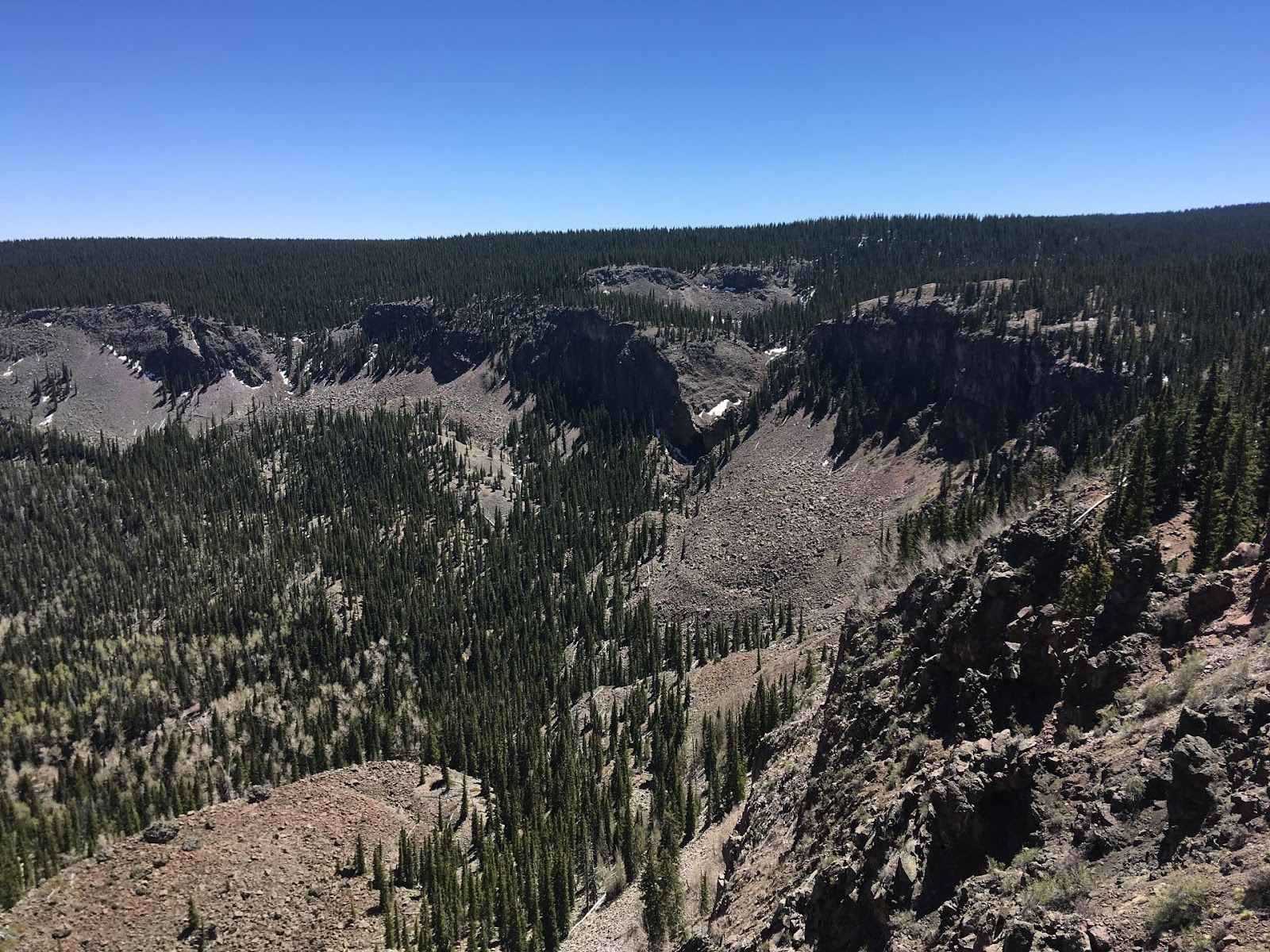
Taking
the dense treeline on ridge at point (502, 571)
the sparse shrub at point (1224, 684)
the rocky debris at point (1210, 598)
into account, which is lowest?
the dense treeline on ridge at point (502, 571)

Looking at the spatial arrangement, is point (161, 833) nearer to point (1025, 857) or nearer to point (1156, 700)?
point (1025, 857)

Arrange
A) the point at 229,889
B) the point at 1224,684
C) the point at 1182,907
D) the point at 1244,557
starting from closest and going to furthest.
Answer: the point at 1182,907, the point at 1224,684, the point at 1244,557, the point at 229,889

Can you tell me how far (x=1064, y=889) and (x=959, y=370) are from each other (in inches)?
4826

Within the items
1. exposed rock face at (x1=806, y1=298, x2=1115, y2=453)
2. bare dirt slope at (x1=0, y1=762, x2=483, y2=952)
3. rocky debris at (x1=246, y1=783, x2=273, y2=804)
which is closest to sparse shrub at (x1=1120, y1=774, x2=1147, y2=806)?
bare dirt slope at (x1=0, y1=762, x2=483, y2=952)

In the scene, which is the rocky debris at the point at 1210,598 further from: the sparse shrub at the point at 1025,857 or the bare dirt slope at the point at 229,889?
the bare dirt slope at the point at 229,889

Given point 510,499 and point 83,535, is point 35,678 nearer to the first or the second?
point 83,535

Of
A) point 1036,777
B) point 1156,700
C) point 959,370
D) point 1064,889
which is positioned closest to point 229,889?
point 1036,777

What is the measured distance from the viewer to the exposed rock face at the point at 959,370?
376 feet

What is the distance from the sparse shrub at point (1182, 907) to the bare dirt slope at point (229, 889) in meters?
42.1

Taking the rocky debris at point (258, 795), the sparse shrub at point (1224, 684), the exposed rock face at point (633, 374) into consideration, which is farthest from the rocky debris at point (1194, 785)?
the exposed rock face at point (633, 374)

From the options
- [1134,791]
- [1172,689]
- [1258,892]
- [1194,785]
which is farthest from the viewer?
[1172,689]

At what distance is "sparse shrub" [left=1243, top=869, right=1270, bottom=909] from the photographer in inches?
606

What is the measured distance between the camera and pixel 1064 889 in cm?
1919

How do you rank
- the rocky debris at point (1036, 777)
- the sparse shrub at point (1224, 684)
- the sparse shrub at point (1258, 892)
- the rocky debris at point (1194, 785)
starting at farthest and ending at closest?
the sparse shrub at point (1224, 684), the rocky debris at point (1194, 785), the rocky debris at point (1036, 777), the sparse shrub at point (1258, 892)
